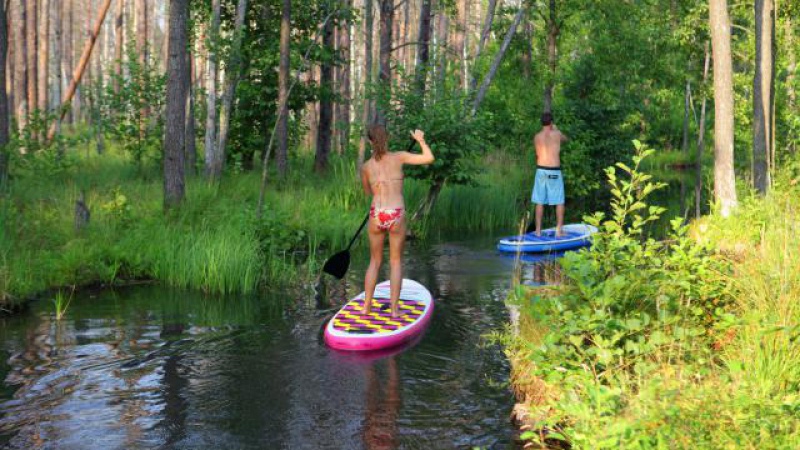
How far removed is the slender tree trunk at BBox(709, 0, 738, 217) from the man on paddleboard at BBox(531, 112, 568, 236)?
102 inches

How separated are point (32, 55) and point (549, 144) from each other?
18.5 m

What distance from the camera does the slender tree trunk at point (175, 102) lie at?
13922mm

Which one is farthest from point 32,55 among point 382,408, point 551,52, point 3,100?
point 382,408

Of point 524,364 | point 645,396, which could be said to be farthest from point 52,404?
point 645,396

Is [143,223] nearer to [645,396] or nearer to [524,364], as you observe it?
[524,364]

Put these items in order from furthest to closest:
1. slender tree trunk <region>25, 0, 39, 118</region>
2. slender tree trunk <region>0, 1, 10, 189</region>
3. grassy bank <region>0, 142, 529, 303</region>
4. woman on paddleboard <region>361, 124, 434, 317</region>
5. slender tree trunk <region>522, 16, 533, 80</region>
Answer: slender tree trunk <region>25, 0, 39, 118</region> < slender tree trunk <region>522, 16, 533, 80</region> < slender tree trunk <region>0, 1, 10, 189</region> < grassy bank <region>0, 142, 529, 303</region> < woman on paddleboard <region>361, 124, 434, 317</region>

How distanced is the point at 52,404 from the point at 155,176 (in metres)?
11.4

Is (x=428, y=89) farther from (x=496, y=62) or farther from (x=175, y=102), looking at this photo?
(x=175, y=102)

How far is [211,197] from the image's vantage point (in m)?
15.1

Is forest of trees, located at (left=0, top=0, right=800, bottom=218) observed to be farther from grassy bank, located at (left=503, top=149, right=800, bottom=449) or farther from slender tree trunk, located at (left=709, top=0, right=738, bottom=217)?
grassy bank, located at (left=503, top=149, right=800, bottom=449)

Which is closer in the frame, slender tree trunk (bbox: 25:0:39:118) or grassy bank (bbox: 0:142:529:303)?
grassy bank (bbox: 0:142:529:303)

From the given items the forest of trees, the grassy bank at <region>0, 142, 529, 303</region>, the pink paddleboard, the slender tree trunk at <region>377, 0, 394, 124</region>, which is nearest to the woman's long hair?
the pink paddleboard

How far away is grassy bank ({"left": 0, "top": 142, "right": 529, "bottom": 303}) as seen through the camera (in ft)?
37.8

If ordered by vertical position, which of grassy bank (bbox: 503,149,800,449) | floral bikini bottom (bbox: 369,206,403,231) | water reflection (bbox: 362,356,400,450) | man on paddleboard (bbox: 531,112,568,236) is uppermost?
man on paddleboard (bbox: 531,112,568,236)
